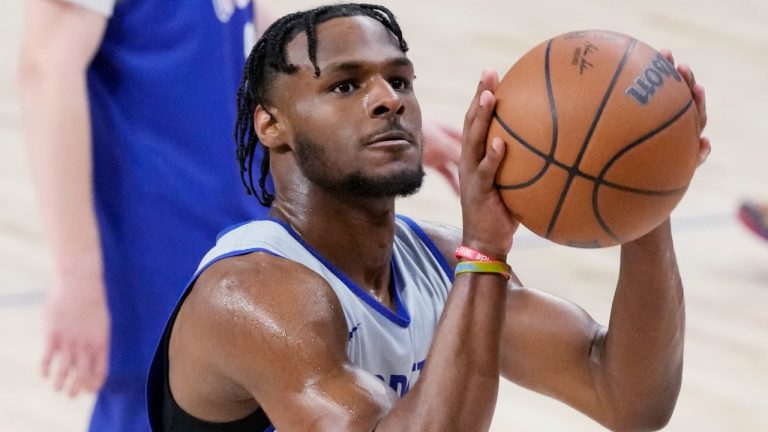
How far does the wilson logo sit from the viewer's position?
95.0 inches

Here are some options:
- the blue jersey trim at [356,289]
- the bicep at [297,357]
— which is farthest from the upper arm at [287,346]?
the blue jersey trim at [356,289]

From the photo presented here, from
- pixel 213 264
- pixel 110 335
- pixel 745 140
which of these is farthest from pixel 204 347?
pixel 745 140

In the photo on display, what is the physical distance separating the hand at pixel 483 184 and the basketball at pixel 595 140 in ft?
0.06

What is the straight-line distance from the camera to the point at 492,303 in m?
2.45

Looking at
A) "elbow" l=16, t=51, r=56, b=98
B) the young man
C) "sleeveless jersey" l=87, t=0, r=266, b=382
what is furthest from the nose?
"elbow" l=16, t=51, r=56, b=98

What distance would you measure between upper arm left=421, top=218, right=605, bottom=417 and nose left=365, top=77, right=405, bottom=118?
50 cm

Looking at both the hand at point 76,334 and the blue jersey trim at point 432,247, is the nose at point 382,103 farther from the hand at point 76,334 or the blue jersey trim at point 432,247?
the hand at point 76,334

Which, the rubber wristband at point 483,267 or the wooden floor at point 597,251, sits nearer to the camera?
the rubber wristband at point 483,267

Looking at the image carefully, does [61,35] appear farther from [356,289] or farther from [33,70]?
[356,289]

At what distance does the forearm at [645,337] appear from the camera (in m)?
→ 2.79

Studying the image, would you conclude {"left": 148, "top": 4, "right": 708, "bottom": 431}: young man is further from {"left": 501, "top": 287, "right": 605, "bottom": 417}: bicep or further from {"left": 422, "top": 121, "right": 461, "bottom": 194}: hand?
{"left": 422, "top": 121, "right": 461, "bottom": 194}: hand

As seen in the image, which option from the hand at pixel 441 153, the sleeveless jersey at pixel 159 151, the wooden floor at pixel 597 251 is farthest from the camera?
the wooden floor at pixel 597 251

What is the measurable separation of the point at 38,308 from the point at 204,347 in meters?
2.73

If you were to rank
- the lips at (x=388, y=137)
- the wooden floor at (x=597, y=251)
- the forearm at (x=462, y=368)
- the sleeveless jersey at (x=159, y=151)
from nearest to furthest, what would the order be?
the forearm at (x=462, y=368) < the lips at (x=388, y=137) < the sleeveless jersey at (x=159, y=151) < the wooden floor at (x=597, y=251)
